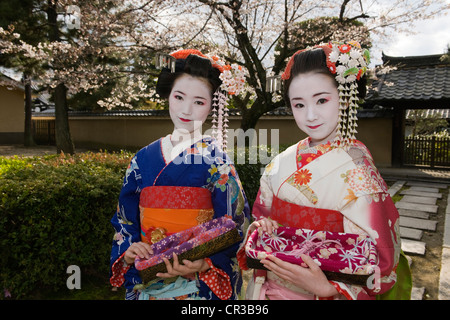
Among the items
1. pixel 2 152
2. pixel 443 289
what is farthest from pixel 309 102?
pixel 2 152

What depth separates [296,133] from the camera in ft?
49.1

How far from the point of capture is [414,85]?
12562mm

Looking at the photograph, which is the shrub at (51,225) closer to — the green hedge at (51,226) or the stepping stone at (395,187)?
the green hedge at (51,226)

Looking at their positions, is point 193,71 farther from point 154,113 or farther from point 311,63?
point 154,113

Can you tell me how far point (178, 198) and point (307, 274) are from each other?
0.84 meters

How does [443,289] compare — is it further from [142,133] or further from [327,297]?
[142,133]

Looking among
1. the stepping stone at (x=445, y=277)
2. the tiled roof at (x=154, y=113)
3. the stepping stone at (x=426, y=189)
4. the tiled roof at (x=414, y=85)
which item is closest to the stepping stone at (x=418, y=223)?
the stepping stone at (x=445, y=277)

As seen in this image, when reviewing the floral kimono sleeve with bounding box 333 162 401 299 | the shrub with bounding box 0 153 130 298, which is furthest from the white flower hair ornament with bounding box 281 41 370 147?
the shrub with bounding box 0 153 130 298

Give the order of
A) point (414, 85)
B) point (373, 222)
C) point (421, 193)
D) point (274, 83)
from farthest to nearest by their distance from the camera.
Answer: point (414, 85), point (421, 193), point (274, 83), point (373, 222)

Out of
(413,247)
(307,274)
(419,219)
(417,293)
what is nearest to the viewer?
(307,274)

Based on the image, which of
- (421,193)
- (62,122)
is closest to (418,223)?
(421,193)

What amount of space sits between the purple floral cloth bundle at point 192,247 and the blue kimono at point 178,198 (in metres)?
0.16

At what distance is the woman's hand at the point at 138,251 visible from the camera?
6.24 feet

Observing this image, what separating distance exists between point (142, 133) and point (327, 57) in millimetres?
18848
